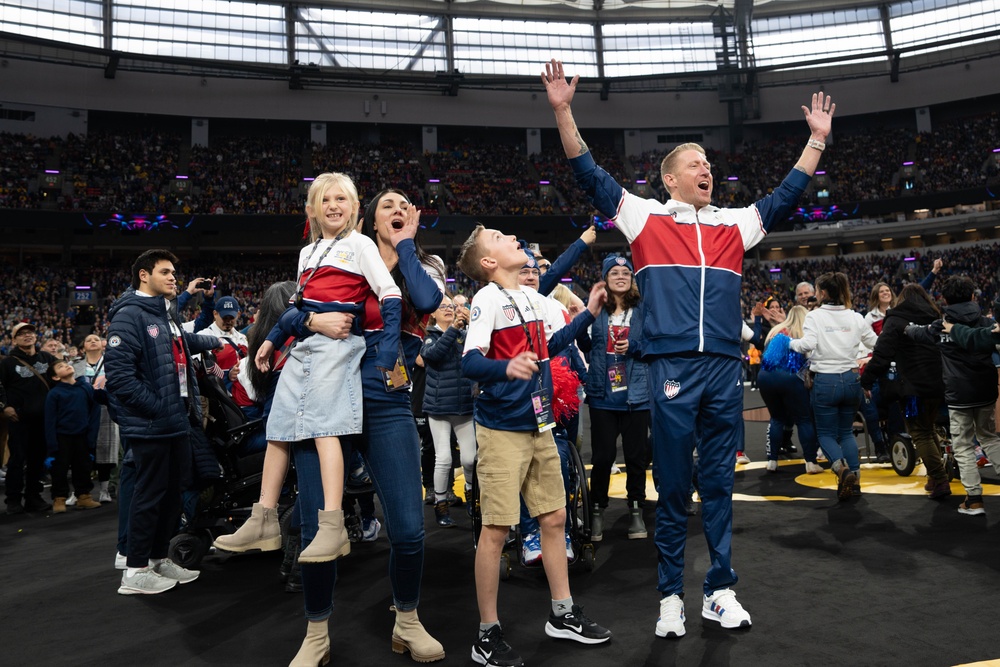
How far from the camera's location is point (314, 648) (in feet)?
9.59

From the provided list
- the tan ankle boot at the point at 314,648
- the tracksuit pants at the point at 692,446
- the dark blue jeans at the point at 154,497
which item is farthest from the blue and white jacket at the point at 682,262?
the dark blue jeans at the point at 154,497

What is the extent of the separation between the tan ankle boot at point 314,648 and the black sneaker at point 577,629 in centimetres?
99

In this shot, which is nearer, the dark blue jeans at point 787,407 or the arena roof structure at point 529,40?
the dark blue jeans at point 787,407

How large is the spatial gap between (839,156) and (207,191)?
33.0 m

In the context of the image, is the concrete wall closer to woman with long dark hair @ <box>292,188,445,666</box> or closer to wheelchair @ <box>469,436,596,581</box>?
wheelchair @ <box>469,436,596,581</box>

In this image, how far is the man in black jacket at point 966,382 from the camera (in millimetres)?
5273

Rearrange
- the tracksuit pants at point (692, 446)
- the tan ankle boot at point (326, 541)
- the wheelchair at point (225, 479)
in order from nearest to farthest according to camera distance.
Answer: the tan ankle boot at point (326, 541), the tracksuit pants at point (692, 446), the wheelchair at point (225, 479)

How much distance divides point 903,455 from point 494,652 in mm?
5584

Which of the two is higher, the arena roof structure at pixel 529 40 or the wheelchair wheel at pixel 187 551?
the arena roof structure at pixel 529 40

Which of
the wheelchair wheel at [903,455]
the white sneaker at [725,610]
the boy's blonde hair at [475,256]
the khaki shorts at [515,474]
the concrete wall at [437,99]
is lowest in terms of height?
the white sneaker at [725,610]

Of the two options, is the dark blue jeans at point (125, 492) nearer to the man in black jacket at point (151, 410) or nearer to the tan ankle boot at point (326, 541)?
the man in black jacket at point (151, 410)

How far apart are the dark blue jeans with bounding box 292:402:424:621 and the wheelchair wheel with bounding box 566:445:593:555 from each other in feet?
4.91

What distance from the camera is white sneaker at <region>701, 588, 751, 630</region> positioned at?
3.19 m

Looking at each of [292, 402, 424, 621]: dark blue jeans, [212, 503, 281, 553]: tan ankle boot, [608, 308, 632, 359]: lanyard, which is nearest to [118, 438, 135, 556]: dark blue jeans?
[212, 503, 281, 553]: tan ankle boot
